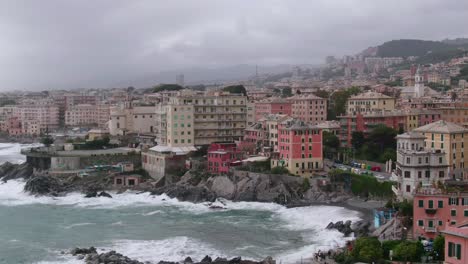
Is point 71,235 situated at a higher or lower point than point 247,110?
lower

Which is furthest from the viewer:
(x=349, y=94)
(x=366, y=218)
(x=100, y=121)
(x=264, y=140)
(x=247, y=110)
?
(x=100, y=121)

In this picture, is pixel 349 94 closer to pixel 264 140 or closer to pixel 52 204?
pixel 264 140

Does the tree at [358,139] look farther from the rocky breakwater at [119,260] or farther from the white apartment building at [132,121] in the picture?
the white apartment building at [132,121]

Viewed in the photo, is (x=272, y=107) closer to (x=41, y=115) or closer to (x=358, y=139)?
(x=358, y=139)

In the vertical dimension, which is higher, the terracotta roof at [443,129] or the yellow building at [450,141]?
the terracotta roof at [443,129]

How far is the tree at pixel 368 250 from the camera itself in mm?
24875

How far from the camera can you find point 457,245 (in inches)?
792

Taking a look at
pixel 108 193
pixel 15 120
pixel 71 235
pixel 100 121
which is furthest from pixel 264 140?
pixel 15 120

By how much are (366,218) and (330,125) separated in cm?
1947

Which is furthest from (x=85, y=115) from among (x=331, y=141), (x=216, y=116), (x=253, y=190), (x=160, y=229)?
(x=160, y=229)

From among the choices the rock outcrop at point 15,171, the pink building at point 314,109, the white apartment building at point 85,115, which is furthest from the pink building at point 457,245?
the white apartment building at point 85,115

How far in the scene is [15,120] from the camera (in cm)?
10544

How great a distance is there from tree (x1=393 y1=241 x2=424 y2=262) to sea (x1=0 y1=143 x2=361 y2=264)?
4.44 m

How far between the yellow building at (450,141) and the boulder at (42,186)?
27.4 m
